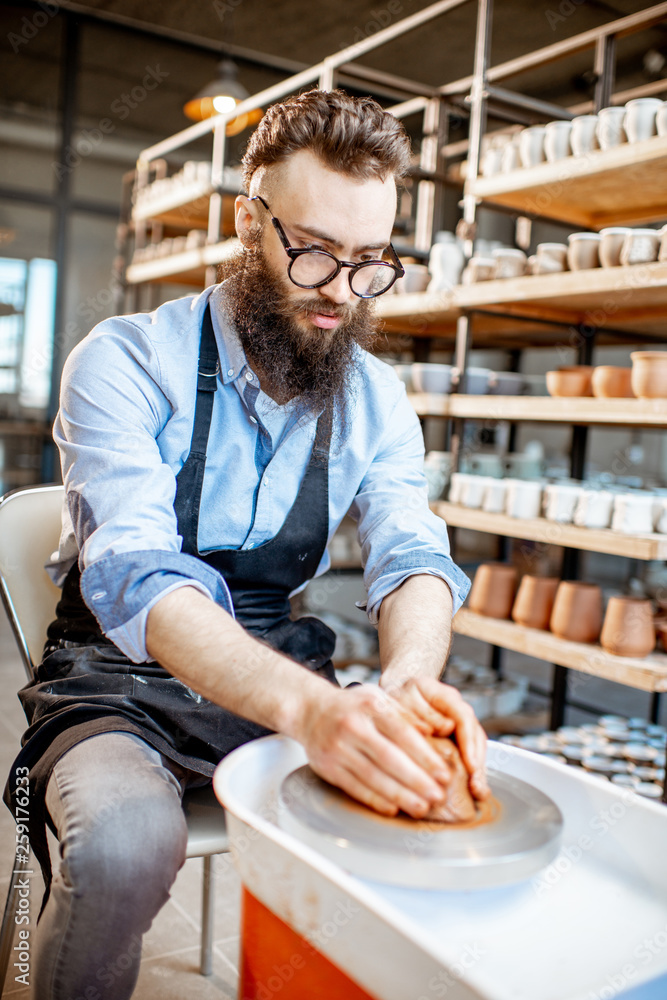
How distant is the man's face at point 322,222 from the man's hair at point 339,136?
1 cm

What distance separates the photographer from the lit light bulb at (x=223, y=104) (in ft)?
14.3

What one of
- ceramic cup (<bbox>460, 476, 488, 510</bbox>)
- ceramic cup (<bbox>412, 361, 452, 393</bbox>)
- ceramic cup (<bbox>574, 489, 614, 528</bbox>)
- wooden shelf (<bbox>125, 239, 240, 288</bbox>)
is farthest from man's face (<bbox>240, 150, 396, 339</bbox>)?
wooden shelf (<bbox>125, 239, 240, 288</bbox>)

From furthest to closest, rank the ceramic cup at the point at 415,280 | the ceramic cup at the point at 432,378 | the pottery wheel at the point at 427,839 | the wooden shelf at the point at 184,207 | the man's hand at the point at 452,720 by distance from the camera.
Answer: the wooden shelf at the point at 184,207
the ceramic cup at the point at 415,280
the ceramic cup at the point at 432,378
the man's hand at the point at 452,720
the pottery wheel at the point at 427,839

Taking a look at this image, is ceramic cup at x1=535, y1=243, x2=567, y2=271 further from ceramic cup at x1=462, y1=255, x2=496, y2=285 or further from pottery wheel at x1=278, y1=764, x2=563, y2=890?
pottery wheel at x1=278, y1=764, x2=563, y2=890

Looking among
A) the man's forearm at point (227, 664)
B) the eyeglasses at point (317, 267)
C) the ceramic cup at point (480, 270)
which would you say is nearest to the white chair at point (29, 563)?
the man's forearm at point (227, 664)

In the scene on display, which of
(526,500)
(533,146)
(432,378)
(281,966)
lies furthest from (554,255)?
(281,966)

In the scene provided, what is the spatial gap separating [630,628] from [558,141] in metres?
1.43

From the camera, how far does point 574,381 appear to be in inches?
98.6

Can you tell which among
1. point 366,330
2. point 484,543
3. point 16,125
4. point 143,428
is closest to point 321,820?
point 143,428

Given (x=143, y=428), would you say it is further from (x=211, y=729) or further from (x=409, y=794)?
(x=409, y=794)

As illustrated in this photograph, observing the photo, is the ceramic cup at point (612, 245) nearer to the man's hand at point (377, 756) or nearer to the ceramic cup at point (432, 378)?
the ceramic cup at point (432, 378)

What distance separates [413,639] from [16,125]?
24.8 feet

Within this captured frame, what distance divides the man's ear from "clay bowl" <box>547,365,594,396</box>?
136 cm

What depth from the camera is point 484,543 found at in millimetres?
7328
